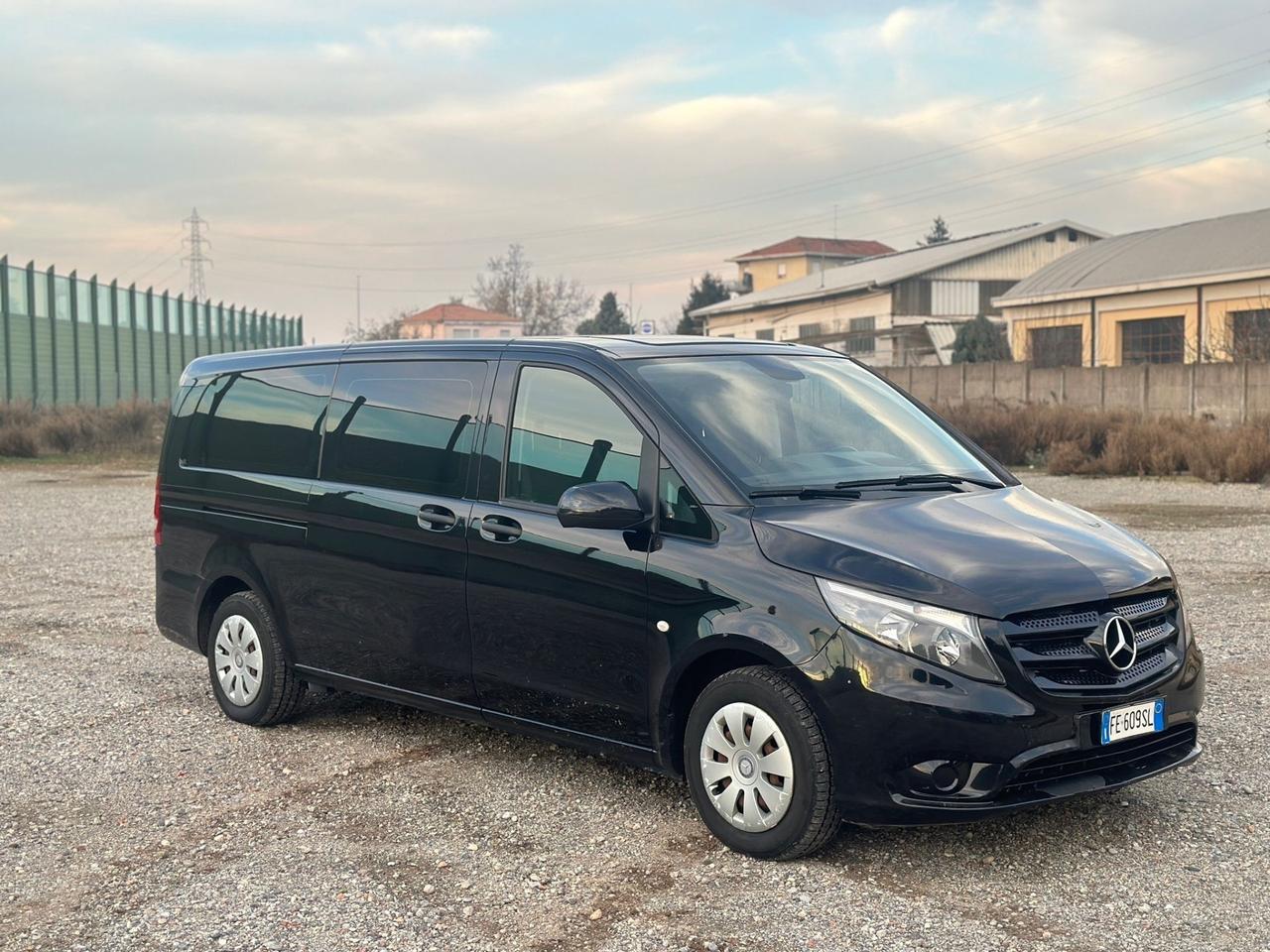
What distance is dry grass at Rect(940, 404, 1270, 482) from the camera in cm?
2186

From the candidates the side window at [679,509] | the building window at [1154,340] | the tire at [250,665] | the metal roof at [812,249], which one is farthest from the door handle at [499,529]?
the metal roof at [812,249]

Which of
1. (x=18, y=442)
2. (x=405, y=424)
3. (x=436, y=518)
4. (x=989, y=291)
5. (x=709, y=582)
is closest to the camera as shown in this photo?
(x=709, y=582)

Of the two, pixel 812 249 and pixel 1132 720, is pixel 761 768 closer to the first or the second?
pixel 1132 720

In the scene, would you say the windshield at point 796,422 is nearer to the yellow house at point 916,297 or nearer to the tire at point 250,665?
the tire at point 250,665

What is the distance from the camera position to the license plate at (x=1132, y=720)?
15.7ft

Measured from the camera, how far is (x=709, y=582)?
5074 millimetres

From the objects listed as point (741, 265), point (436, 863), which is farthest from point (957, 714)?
point (741, 265)

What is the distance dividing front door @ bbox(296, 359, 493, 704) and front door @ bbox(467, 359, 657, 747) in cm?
15

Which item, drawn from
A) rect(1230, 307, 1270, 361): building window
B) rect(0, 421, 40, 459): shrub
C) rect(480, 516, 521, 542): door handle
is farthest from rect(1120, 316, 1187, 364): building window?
rect(480, 516, 521, 542): door handle

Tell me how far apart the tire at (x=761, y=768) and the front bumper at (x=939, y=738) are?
0.09m

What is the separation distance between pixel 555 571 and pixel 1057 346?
3808 centimetres

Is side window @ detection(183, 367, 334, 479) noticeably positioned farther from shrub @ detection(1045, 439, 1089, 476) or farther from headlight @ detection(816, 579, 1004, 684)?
shrub @ detection(1045, 439, 1089, 476)

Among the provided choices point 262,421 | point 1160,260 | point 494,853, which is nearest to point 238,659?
point 262,421

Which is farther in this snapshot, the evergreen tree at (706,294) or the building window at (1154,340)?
the evergreen tree at (706,294)
